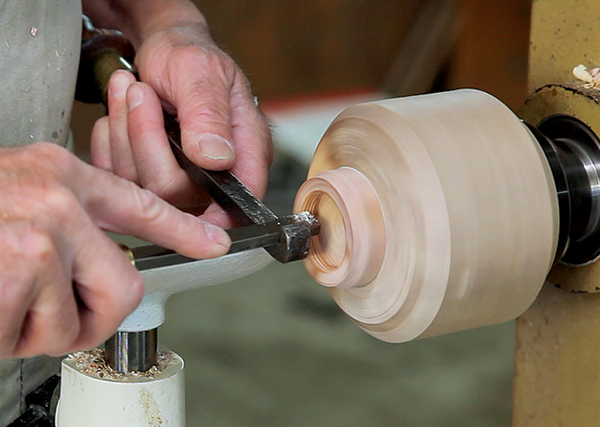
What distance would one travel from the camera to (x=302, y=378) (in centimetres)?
212

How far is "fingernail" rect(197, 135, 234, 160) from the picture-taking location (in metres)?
0.74

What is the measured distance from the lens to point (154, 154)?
0.81 m

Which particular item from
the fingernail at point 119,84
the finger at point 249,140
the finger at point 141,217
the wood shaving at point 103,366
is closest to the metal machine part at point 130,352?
the wood shaving at point 103,366

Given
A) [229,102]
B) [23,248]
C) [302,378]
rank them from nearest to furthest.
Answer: [23,248]
[229,102]
[302,378]

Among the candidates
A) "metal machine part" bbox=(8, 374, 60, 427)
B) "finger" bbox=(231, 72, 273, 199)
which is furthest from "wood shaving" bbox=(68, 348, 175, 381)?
"finger" bbox=(231, 72, 273, 199)

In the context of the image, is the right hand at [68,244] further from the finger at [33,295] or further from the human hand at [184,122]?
the human hand at [184,122]

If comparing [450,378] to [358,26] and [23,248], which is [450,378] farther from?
[23,248]

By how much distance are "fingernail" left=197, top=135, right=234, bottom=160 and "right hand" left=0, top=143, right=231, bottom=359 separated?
23 cm

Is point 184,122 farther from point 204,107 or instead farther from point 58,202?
point 58,202

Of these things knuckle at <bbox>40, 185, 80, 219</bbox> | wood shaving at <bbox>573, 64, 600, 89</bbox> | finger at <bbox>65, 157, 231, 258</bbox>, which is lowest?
finger at <bbox>65, 157, 231, 258</bbox>

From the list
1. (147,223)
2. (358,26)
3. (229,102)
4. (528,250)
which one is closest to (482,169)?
(528,250)

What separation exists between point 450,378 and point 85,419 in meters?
1.68

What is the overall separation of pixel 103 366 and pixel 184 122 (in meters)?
0.29

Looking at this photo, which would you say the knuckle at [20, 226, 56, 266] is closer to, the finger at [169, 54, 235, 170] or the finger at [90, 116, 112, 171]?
the finger at [169, 54, 235, 170]
